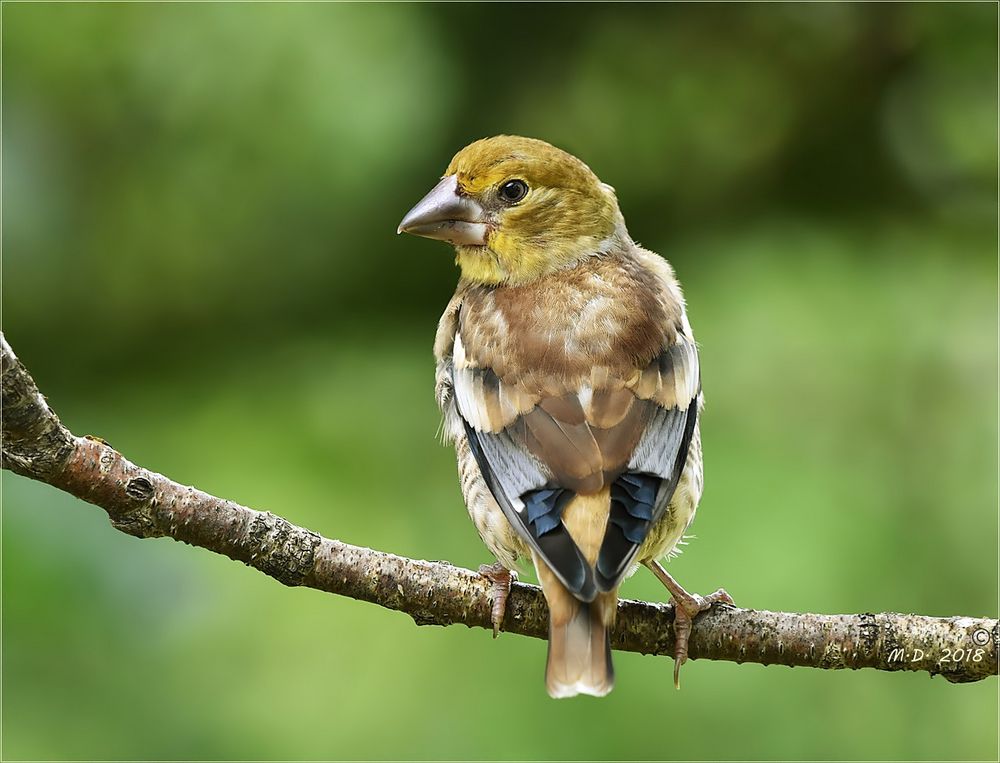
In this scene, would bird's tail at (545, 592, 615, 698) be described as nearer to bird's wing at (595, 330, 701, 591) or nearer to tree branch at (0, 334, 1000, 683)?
bird's wing at (595, 330, 701, 591)

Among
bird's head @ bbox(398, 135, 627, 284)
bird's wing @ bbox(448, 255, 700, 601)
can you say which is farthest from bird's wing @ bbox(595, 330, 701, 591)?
bird's head @ bbox(398, 135, 627, 284)

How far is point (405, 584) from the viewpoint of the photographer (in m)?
2.88

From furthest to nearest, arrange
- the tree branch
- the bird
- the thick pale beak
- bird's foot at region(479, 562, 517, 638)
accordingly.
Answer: the thick pale beak → bird's foot at region(479, 562, 517, 638) → the bird → the tree branch

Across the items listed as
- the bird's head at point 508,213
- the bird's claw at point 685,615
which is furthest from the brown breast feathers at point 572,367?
the bird's claw at point 685,615

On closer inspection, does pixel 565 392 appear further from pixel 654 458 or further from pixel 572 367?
pixel 654 458

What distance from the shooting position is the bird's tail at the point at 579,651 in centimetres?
272

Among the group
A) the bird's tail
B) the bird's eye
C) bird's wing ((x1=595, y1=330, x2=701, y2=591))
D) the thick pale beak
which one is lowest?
the bird's tail

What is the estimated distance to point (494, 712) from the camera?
143 inches

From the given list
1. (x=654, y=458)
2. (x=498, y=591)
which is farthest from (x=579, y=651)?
(x=654, y=458)

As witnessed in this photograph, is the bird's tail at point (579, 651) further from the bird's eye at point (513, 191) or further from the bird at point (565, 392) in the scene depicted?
the bird's eye at point (513, 191)

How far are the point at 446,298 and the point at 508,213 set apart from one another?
116 centimetres

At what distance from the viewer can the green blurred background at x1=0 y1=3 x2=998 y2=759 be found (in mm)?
3680

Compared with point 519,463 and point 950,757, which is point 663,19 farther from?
point 950,757

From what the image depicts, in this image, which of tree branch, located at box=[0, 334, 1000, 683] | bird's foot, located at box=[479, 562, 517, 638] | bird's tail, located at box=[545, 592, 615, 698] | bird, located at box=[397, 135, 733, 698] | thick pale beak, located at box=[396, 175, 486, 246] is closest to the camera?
tree branch, located at box=[0, 334, 1000, 683]
